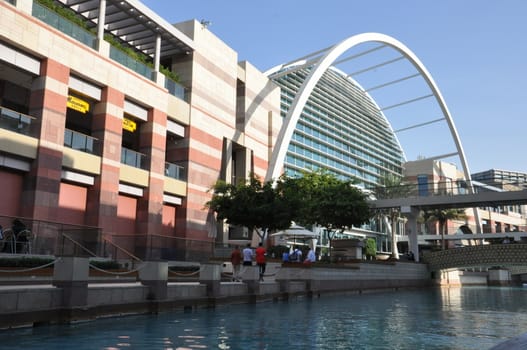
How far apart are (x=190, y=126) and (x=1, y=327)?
1091 inches

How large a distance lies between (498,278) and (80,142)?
61.4 metres

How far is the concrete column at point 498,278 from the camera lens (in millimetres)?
69938

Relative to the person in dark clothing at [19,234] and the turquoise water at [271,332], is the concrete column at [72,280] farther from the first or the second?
the person in dark clothing at [19,234]

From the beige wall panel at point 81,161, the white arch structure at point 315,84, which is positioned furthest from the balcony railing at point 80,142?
the white arch structure at point 315,84

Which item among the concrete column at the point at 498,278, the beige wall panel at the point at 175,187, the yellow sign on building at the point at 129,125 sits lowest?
the concrete column at the point at 498,278

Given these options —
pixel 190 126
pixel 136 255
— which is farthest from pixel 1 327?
pixel 190 126

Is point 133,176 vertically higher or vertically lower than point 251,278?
higher

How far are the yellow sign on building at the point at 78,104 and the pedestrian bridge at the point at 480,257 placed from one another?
3521cm

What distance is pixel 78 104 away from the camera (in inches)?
1185

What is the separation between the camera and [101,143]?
99.0 ft

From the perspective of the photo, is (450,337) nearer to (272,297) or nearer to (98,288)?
(98,288)

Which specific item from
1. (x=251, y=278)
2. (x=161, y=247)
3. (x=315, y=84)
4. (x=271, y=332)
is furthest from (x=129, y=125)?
(x=315, y=84)

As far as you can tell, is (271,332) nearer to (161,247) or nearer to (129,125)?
(161,247)

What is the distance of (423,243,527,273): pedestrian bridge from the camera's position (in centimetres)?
4684
